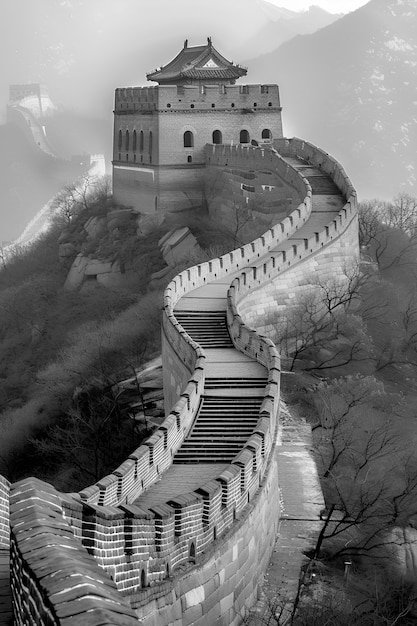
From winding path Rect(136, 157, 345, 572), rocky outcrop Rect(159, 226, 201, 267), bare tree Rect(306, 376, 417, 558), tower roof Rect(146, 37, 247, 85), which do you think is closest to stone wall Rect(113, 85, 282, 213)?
tower roof Rect(146, 37, 247, 85)

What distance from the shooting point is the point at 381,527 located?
15.9 meters

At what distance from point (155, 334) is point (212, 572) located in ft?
67.5

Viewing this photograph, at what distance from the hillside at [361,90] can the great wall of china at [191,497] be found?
65201 millimetres

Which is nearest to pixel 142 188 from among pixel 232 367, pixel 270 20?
pixel 232 367

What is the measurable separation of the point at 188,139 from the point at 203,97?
5.52ft

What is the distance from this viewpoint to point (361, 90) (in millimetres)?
107812

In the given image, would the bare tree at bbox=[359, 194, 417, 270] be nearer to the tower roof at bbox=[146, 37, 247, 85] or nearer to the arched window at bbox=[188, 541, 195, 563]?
the tower roof at bbox=[146, 37, 247, 85]

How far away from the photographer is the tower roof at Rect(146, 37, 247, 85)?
46531 mm

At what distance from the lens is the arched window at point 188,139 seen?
4428cm

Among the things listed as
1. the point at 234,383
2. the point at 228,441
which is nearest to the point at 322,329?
the point at 234,383

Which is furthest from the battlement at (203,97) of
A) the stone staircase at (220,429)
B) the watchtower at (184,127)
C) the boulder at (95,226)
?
the stone staircase at (220,429)

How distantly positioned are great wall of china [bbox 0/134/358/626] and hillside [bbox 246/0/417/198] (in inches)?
2567

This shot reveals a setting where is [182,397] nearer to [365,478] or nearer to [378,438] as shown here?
[365,478]

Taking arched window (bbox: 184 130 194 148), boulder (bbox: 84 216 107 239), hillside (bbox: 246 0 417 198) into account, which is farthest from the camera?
hillside (bbox: 246 0 417 198)
